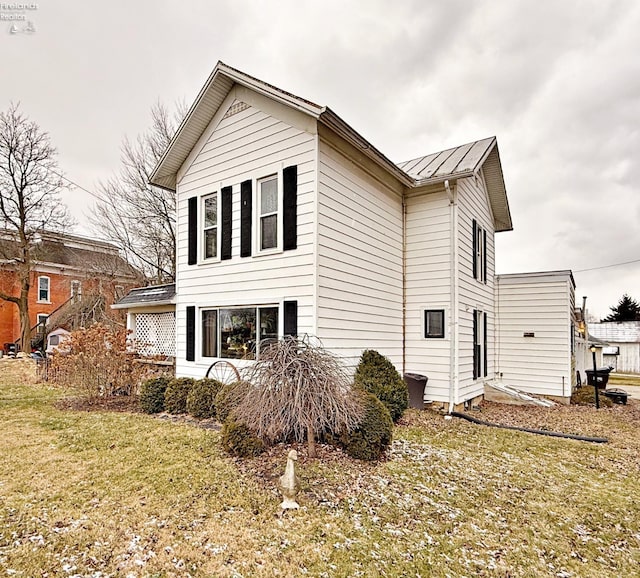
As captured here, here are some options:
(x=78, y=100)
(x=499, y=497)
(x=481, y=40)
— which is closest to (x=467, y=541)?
(x=499, y=497)

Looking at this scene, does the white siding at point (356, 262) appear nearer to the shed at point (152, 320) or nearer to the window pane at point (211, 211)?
the window pane at point (211, 211)

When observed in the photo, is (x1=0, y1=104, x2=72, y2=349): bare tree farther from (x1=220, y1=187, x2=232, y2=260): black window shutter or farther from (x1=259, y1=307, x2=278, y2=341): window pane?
(x1=259, y1=307, x2=278, y2=341): window pane

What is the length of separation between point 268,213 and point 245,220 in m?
0.58

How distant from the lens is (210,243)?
9.11m

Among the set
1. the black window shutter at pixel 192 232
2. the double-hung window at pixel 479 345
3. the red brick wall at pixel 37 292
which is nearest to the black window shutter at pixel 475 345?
the double-hung window at pixel 479 345

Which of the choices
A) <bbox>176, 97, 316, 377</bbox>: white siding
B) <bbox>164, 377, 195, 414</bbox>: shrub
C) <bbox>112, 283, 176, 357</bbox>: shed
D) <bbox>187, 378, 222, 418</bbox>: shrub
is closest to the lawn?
<bbox>187, 378, 222, 418</bbox>: shrub

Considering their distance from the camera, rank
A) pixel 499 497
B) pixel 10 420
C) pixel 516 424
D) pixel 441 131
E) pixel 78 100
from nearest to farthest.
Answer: pixel 499 497
pixel 10 420
pixel 516 424
pixel 78 100
pixel 441 131

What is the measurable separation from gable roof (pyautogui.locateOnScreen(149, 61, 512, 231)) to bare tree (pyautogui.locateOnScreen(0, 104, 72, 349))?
42.9ft

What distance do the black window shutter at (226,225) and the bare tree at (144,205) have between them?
10.7 m

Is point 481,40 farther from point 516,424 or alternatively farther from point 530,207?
point 530,207

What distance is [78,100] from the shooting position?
13.4 metres

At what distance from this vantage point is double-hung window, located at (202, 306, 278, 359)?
7.84m

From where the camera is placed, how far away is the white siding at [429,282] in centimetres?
932

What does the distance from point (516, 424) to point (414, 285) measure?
147 inches
